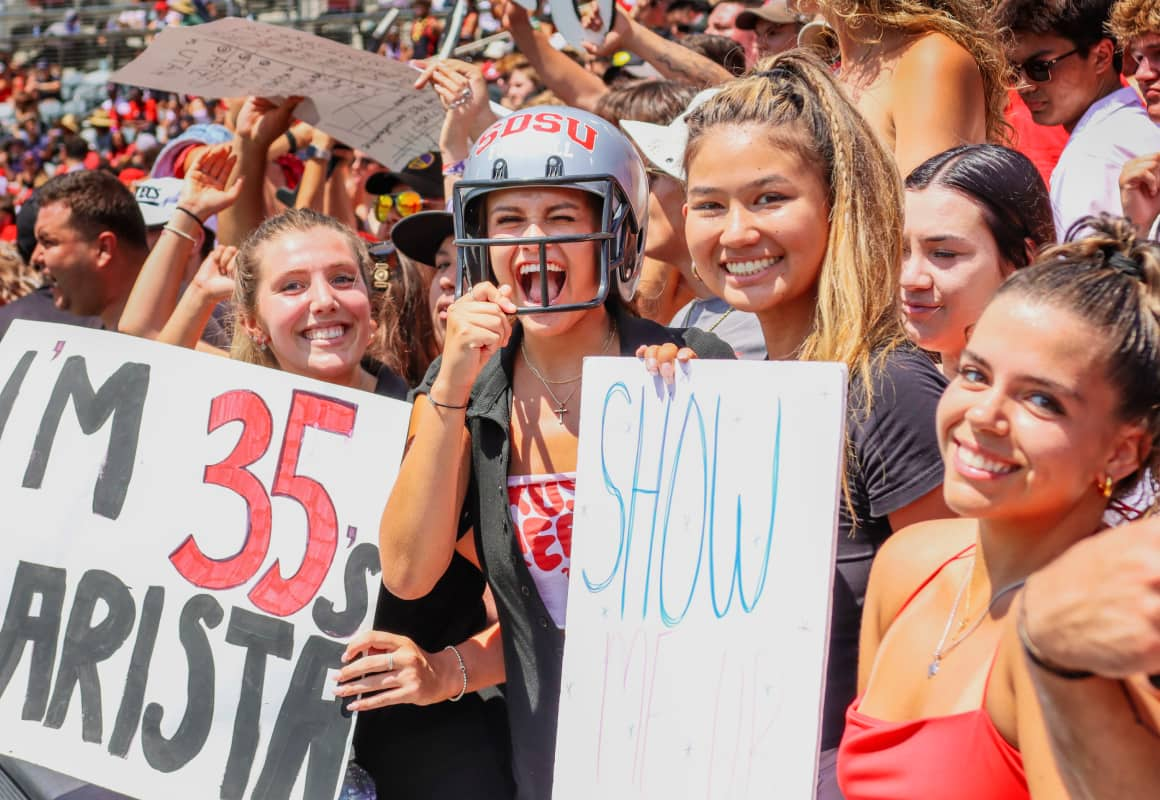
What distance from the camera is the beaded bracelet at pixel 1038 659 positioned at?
129 centimetres

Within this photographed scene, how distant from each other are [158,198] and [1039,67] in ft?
11.1

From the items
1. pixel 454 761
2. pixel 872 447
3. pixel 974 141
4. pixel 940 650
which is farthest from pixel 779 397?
pixel 974 141

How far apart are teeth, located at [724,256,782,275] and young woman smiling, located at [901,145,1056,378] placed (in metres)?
0.32

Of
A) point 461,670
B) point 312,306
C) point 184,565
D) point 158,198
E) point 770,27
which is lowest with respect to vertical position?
point 461,670

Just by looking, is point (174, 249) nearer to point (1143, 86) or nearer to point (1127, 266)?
point (1143, 86)

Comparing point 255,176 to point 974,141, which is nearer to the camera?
point 974,141

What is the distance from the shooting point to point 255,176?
4.86 meters

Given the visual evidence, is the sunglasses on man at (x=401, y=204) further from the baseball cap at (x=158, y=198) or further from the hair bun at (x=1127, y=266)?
the hair bun at (x=1127, y=266)

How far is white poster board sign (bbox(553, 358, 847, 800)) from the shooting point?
6.63 feet

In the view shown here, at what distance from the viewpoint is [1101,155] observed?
3771 mm

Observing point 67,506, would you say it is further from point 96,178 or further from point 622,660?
point 96,178

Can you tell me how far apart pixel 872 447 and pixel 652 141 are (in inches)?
61.1

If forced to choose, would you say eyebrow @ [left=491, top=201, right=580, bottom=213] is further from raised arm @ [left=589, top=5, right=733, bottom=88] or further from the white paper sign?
raised arm @ [left=589, top=5, right=733, bottom=88]

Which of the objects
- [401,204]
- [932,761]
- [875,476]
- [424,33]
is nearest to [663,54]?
[401,204]
